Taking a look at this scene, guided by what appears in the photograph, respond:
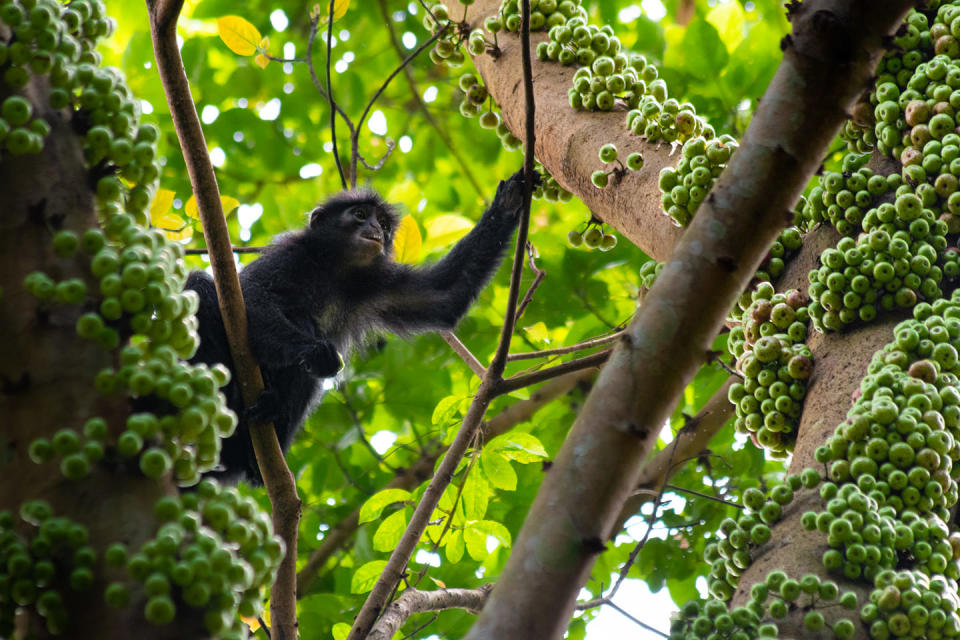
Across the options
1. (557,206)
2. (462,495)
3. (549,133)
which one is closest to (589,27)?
(549,133)

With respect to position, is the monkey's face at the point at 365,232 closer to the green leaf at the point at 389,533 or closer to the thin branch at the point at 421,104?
the thin branch at the point at 421,104

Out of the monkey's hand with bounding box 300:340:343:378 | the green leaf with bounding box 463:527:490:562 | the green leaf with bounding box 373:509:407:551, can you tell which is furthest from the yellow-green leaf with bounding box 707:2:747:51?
the green leaf with bounding box 373:509:407:551

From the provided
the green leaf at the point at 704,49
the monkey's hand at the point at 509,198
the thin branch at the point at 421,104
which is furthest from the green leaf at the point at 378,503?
the green leaf at the point at 704,49

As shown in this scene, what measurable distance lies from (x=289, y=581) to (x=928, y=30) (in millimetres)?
2474

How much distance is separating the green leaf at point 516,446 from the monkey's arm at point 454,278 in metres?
1.24

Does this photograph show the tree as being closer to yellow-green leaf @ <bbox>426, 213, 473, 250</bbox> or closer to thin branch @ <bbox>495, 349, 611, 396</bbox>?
thin branch @ <bbox>495, 349, 611, 396</bbox>

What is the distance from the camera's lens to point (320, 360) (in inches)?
140

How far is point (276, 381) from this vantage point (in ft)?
11.8

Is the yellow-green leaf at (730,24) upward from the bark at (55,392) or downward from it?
upward

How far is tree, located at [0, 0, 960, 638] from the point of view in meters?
1.38

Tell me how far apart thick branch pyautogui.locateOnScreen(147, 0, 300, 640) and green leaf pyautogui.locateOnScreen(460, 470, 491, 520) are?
866 mm

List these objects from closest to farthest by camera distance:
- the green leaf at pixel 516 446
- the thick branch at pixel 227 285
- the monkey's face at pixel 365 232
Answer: the thick branch at pixel 227 285
the green leaf at pixel 516 446
the monkey's face at pixel 365 232

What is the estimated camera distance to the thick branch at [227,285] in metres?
2.32

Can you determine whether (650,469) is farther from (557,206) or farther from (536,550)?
(536,550)
